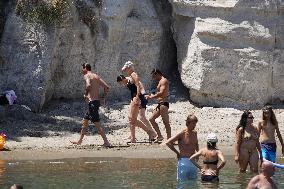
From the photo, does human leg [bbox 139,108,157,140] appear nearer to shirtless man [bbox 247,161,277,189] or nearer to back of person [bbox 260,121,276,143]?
back of person [bbox 260,121,276,143]

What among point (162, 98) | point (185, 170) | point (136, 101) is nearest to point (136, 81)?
point (136, 101)

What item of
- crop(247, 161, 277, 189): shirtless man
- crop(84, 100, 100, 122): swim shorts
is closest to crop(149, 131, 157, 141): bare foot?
crop(84, 100, 100, 122): swim shorts

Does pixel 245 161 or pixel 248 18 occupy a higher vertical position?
pixel 248 18

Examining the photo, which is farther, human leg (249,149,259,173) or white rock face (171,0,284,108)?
white rock face (171,0,284,108)

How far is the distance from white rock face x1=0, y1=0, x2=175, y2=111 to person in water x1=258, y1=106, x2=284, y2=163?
621 centimetres

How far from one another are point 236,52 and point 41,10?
4766mm

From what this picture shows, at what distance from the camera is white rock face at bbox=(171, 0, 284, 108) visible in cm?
1922

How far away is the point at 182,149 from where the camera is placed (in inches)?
481

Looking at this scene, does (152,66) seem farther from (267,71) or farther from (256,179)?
(256,179)

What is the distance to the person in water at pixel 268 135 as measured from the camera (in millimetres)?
13234

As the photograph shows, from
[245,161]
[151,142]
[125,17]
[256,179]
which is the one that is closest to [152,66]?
[125,17]

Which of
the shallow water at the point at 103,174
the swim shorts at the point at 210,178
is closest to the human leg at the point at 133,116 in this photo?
the shallow water at the point at 103,174

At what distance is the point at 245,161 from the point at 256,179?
3318 mm

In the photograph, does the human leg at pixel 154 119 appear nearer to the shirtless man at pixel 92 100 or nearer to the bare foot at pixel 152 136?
the bare foot at pixel 152 136
